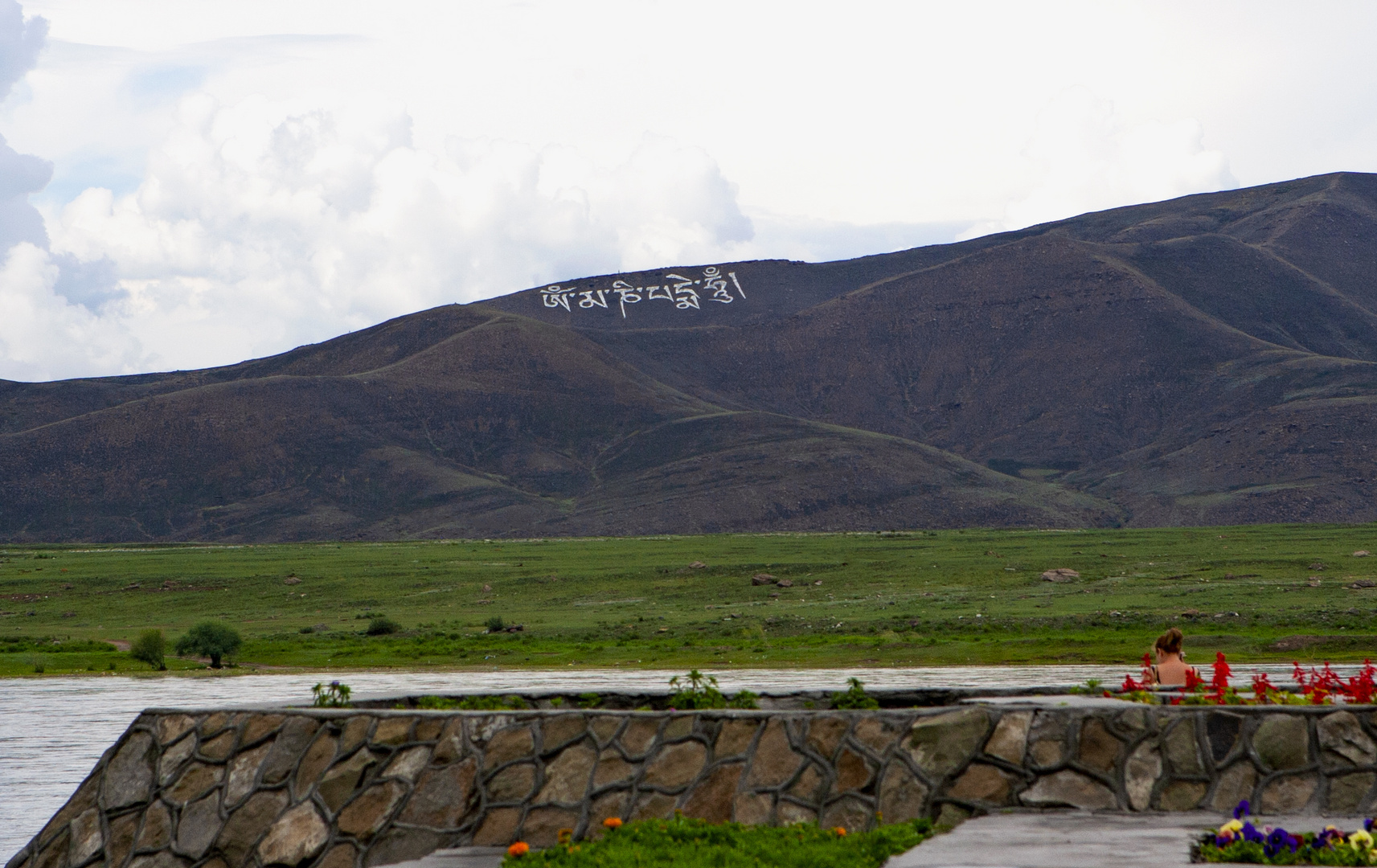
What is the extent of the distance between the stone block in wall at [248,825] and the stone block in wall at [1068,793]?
231 inches

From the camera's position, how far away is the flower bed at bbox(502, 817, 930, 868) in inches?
339

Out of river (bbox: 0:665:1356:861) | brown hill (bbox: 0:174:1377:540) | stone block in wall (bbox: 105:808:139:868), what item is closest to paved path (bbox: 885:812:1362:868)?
stone block in wall (bbox: 105:808:139:868)

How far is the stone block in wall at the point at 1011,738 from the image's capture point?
32.4ft

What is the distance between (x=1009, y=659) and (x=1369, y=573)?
1317 inches

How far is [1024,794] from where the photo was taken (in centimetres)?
974

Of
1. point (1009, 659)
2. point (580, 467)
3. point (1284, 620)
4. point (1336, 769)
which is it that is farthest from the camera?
point (580, 467)

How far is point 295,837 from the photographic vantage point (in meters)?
10.6

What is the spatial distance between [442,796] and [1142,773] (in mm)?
5232

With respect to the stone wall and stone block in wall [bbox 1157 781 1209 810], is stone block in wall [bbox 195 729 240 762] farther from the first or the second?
stone block in wall [bbox 1157 781 1209 810]

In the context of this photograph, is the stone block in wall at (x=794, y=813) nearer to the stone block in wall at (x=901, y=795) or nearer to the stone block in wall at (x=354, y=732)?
A: the stone block in wall at (x=901, y=795)

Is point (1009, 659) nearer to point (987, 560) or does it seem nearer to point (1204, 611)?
point (1204, 611)

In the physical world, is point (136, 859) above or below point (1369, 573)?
above

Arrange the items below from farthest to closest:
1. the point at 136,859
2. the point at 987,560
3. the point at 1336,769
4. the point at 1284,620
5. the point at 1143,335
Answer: the point at 1143,335, the point at 987,560, the point at 1284,620, the point at 136,859, the point at 1336,769

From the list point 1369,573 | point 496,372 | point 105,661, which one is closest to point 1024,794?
point 105,661
